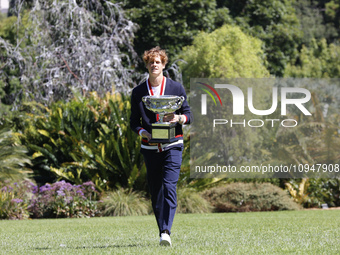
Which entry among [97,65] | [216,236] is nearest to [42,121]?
[97,65]

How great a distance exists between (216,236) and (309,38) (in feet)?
115

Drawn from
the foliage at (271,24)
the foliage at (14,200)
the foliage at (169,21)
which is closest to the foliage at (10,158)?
the foliage at (14,200)

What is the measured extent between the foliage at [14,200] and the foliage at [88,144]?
106 centimetres

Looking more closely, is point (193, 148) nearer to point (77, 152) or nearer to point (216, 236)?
point (77, 152)

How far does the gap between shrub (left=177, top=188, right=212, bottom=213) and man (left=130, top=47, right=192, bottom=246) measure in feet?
22.4

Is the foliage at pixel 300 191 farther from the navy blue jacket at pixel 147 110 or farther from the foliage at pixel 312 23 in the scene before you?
the foliage at pixel 312 23

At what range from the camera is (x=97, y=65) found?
20.3 metres

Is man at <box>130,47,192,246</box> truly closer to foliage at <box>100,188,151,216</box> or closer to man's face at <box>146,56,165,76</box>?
man's face at <box>146,56,165,76</box>

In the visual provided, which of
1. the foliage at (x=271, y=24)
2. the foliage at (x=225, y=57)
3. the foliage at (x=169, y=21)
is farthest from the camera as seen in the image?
the foliage at (x=271, y=24)

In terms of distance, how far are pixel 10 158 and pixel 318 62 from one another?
2834cm

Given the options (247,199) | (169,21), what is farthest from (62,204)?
(169,21)

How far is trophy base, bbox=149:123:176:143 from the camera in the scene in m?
5.94

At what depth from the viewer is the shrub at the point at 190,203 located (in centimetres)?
1303

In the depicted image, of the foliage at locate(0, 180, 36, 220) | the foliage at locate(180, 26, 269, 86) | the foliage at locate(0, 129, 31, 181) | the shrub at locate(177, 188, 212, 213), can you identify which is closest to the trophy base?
the foliage at locate(0, 180, 36, 220)
